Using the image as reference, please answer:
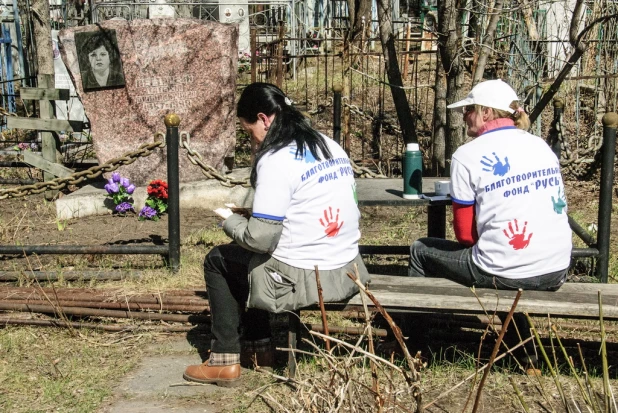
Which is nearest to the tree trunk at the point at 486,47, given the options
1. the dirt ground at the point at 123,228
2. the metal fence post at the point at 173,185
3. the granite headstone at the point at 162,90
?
the dirt ground at the point at 123,228

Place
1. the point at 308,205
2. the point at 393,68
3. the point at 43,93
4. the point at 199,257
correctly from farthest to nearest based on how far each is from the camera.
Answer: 1. the point at 393,68
2. the point at 43,93
3. the point at 199,257
4. the point at 308,205

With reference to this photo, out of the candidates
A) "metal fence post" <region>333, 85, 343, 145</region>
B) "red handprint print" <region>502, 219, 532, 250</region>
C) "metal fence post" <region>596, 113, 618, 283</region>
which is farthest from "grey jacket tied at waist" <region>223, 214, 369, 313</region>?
"metal fence post" <region>333, 85, 343, 145</region>

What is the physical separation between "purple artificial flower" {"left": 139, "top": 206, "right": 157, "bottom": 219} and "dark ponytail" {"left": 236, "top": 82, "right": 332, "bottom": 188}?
398cm

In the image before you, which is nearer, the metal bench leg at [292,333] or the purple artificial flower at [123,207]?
the metal bench leg at [292,333]

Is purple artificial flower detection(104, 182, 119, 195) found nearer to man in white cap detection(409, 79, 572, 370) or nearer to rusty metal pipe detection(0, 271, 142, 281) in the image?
rusty metal pipe detection(0, 271, 142, 281)

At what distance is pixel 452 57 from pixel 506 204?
154 inches

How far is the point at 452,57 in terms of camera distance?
7.41 meters

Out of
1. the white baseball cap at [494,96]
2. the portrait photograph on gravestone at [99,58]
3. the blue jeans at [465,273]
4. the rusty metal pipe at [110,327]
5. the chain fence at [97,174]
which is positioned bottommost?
the rusty metal pipe at [110,327]

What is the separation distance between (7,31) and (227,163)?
700 centimetres

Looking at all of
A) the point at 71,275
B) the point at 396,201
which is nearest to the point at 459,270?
the point at 396,201

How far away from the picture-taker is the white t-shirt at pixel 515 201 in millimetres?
3740

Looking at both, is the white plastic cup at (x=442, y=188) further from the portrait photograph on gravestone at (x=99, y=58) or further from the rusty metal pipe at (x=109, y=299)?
the portrait photograph on gravestone at (x=99, y=58)

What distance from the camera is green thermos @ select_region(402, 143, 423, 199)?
15.0 feet

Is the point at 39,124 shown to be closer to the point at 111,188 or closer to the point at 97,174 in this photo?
the point at 111,188
